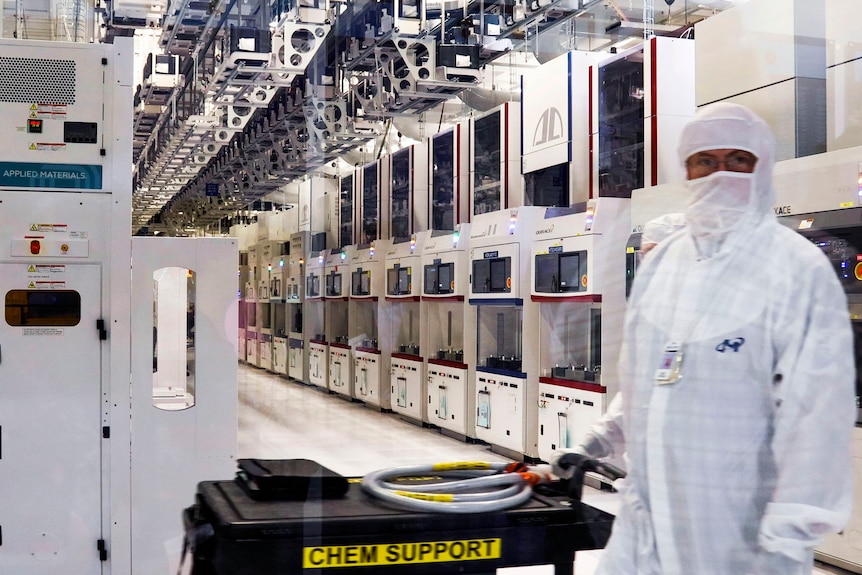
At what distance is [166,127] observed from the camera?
39.5 feet

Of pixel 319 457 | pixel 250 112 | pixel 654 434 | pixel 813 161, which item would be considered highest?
pixel 250 112

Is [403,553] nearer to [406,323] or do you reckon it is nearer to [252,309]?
[406,323]

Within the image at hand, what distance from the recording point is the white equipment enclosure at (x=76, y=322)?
365 cm

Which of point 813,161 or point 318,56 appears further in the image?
point 318,56

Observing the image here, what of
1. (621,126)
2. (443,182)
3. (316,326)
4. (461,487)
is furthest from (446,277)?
(461,487)

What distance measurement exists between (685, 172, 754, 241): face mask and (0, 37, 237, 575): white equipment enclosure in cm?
248

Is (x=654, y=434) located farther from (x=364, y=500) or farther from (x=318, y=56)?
(x=318, y=56)

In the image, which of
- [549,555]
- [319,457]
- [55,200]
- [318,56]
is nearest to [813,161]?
[549,555]

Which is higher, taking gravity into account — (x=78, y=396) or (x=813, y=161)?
(x=813, y=161)

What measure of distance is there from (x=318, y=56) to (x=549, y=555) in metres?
7.58

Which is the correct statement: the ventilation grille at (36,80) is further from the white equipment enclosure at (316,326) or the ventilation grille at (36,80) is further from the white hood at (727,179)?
the white equipment enclosure at (316,326)

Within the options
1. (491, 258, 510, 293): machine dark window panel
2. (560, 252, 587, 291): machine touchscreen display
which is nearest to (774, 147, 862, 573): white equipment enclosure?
(560, 252, 587, 291): machine touchscreen display

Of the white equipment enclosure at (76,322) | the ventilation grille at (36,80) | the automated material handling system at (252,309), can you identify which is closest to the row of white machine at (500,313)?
the white equipment enclosure at (76,322)

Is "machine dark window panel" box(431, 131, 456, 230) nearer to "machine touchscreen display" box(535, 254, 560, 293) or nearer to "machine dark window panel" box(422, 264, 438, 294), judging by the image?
"machine dark window panel" box(422, 264, 438, 294)
